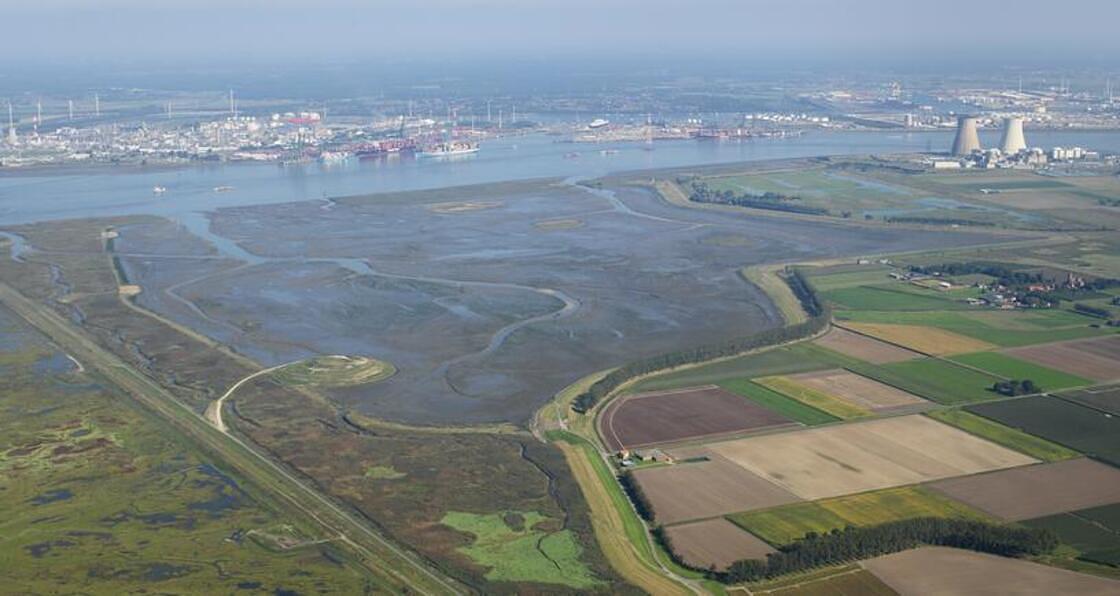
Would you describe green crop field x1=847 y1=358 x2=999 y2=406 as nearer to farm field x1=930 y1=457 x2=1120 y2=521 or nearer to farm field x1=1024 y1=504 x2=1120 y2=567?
farm field x1=930 y1=457 x2=1120 y2=521

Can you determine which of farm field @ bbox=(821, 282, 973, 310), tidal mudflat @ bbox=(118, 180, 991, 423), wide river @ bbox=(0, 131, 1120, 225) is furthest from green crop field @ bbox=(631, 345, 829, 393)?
wide river @ bbox=(0, 131, 1120, 225)

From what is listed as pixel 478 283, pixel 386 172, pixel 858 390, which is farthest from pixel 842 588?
pixel 386 172

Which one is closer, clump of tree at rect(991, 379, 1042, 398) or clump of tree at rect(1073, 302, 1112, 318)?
clump of tree at rect(991, 379, 1042, 398)

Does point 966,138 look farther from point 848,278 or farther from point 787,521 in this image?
point 787,521

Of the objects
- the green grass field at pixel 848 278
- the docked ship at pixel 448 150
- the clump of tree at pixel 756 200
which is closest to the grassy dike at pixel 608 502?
the green grass field at pixel 848 278

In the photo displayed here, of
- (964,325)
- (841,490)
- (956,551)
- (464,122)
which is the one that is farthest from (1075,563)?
(464,122)

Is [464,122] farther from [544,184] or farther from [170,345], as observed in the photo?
[170,345]
